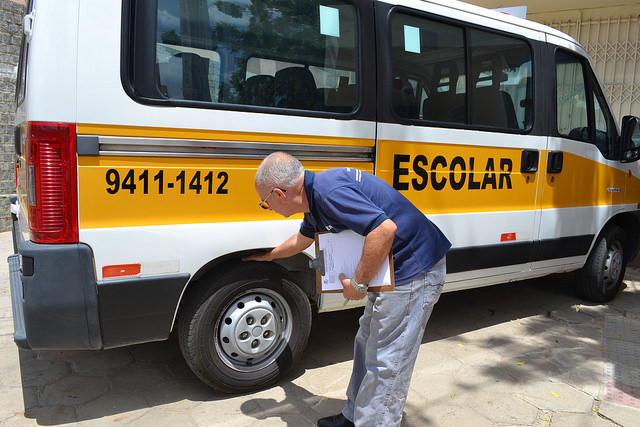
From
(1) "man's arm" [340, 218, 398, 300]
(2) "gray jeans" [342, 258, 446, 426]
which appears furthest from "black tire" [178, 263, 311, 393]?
(1) "man's arm" [340, 218, 398, 300]

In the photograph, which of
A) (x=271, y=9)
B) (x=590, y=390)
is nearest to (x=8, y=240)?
(x=271, y=9)

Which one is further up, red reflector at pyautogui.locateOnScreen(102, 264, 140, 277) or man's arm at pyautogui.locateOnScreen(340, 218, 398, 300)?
man's arm at pyautogui.locateOnScreen(340, 218, 398, 300)

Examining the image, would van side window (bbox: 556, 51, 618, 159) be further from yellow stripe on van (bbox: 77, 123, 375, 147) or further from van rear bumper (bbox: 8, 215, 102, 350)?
van rear bumper (bbox: 8, 215, 102, 350)

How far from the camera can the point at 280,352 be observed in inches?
118

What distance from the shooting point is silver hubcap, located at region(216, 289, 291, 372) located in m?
2.79

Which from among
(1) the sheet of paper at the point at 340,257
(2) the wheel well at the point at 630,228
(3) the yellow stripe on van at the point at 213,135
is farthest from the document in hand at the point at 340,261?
(2) the wheel well at the point at 630,228

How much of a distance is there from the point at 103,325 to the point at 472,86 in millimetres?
2779

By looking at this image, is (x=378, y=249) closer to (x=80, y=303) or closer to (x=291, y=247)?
(x=291, y=247)

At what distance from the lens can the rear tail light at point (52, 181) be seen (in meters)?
2.24

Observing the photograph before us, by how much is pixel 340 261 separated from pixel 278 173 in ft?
1.54

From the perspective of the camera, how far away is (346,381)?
10.3 feet

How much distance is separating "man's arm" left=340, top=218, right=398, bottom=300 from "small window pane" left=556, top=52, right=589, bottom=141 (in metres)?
2.77

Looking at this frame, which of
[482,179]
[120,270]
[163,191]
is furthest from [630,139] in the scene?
[120,270]

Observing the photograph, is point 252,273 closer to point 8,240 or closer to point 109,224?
point 109,224
